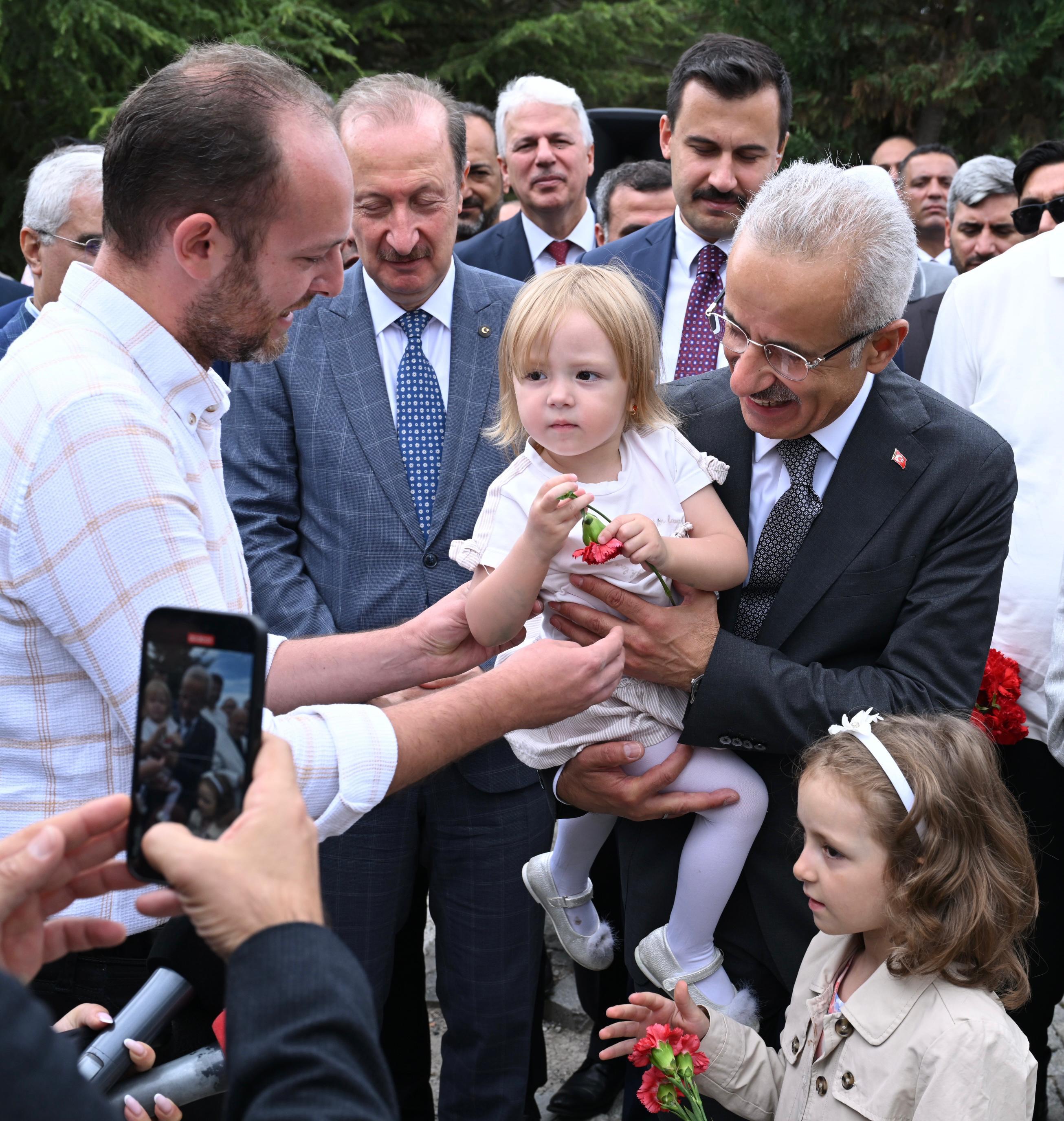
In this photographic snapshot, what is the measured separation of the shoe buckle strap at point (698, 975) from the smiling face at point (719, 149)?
2686mm

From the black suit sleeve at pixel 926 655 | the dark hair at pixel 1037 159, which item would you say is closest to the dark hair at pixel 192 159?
the black suit sleeve at pixel 926 655

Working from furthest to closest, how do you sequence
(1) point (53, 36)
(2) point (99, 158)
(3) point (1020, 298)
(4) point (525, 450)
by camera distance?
(1) point (53, 36), (2) point (99, 158), (3) point (1020, 298), (4) point (525, 450)

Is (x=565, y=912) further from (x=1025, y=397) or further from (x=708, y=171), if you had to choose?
(x=708, y=171)

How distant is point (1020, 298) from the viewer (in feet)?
12.7

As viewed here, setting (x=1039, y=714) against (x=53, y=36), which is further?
(x=53, y=36)

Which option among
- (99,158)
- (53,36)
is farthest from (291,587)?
(53,36)

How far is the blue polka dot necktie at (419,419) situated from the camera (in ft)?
12.1

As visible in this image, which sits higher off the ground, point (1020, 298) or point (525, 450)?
point (1020, 298)

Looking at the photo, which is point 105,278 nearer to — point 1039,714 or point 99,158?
point 1039,714

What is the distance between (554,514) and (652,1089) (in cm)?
119

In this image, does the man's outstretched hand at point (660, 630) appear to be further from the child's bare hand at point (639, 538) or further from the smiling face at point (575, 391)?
the smiling face at point (575, 391)

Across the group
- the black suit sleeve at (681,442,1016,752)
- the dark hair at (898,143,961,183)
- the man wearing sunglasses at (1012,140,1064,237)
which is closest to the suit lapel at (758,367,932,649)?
the black suit sleeve at (681,442,1016,752)

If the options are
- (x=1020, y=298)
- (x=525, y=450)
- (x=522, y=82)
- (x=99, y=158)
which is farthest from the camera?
(x=522, y=82)

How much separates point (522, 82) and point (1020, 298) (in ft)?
11.2
